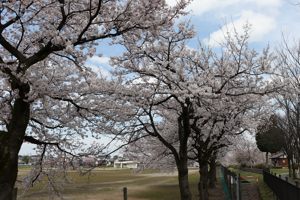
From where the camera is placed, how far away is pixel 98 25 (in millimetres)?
9414

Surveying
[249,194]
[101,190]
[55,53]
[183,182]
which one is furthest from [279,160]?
[55,53]

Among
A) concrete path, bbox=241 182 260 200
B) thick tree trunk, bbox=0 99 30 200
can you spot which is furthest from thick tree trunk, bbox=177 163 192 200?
concrete path, bbox=241 182 260 200

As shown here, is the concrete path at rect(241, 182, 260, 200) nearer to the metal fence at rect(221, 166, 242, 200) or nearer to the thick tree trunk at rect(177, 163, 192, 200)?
the metal fence at rect(221, 166, 242, 200)

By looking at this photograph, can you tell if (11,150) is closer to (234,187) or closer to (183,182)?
(183,182)

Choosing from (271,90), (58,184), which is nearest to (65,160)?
(58,184)

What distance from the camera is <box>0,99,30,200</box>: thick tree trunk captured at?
321 inches

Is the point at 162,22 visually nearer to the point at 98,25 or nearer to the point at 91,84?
the point at 98,25

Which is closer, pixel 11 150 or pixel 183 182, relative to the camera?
pixel 11 150

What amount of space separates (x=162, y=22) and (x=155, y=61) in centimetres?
265

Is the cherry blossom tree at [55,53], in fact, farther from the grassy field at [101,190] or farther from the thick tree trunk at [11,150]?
the grassy field at [101,190]

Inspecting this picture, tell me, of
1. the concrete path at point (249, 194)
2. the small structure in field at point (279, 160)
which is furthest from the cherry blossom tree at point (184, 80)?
the small structure in field at point (279, 160)

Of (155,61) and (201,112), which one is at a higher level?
(155,61)

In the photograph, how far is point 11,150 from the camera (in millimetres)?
8328

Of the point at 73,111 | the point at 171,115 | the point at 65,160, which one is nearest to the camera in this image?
the point at 73,111
